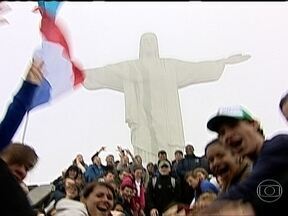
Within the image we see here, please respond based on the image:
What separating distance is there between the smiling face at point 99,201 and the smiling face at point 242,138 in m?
0.86

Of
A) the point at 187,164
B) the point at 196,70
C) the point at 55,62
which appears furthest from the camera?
the point at 196,70

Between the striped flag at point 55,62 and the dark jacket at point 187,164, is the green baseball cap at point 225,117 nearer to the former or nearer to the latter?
the striped flag at point 55,62

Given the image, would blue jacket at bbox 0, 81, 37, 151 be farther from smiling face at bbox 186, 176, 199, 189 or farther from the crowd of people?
smiling face at bbox 186, 176, 199, 189

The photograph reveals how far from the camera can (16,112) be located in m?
1.83

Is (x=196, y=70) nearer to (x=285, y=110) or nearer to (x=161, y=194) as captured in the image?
(x=161, y=194)

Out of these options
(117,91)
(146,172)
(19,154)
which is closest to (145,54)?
(117,91)

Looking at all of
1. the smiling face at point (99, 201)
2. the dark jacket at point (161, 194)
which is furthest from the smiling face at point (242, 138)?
the dark jacket at point (161, 194)

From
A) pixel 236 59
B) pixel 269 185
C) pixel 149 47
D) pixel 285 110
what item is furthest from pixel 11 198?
pixel 149 47

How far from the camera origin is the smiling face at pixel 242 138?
1877 millimetres

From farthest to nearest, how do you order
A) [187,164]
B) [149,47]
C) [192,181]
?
[149,47] < [187,164] < [192,181]

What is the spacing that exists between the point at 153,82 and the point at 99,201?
9.96 metres

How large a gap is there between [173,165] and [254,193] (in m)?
4.75

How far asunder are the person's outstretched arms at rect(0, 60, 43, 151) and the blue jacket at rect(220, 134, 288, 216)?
573 mm

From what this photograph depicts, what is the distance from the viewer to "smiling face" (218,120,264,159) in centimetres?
188
